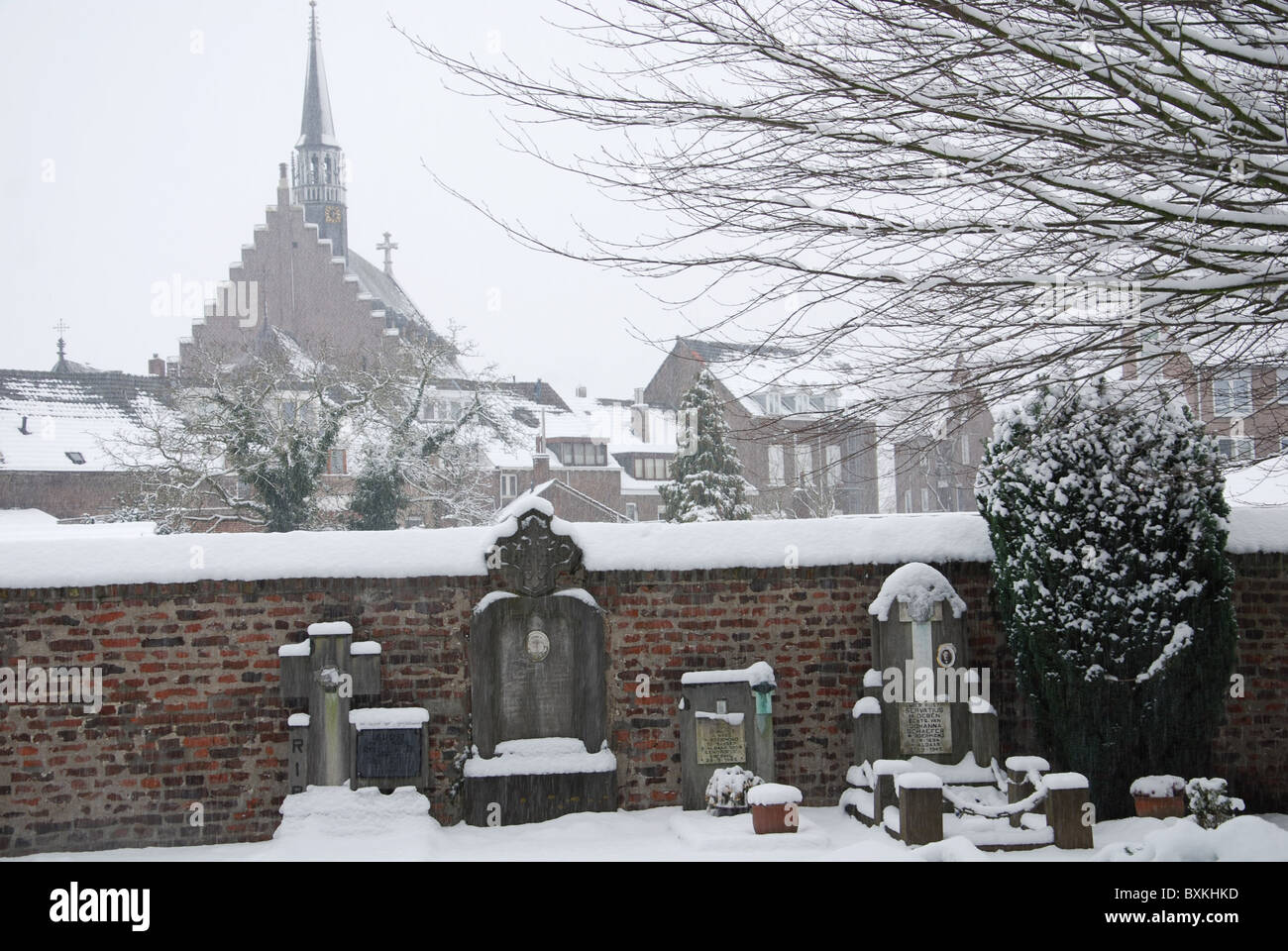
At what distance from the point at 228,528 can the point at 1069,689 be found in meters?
26.1

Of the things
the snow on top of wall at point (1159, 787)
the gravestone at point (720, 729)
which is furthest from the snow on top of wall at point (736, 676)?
the snow on top of wall at point (1159, 787)

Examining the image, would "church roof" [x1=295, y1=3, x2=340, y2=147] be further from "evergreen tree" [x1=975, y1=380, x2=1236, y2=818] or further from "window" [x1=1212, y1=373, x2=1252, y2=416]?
"evergreen tree" [x1=975, y1=380, x2=1236, y2=818]

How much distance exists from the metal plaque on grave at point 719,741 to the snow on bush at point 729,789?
0.31m

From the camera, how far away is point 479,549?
9.90 metres

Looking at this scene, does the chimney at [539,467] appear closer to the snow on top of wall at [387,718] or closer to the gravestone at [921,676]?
the snow on top of wall at [387,718]

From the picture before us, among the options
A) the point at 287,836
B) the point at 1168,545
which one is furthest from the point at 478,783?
the point at 1168,545

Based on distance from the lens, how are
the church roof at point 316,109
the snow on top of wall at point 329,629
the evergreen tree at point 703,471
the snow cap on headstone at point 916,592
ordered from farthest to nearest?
the church roof at point 316,109, the evergreen tree at point 703,471, the snow cap on headstone at point 916,592, the snow on top of wall at point 329,629

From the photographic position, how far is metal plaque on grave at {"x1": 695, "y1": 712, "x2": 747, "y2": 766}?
32.1ft

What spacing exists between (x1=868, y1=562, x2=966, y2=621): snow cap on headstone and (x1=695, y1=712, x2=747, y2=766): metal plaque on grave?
1.54m

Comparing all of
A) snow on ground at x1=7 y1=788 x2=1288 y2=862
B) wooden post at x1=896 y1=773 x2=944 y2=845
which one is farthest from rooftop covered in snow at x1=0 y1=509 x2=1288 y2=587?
wooden post at x1=896 y1=773 x2=944 y2=845

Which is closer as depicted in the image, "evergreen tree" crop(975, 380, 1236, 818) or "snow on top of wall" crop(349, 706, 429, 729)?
"evergreen tree" crop(975, 380, 1236, 818)

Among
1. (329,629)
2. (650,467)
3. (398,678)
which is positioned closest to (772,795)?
(398,678)

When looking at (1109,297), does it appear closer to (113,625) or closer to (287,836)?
(287,836)

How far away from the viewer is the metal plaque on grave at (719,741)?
9.77 m
